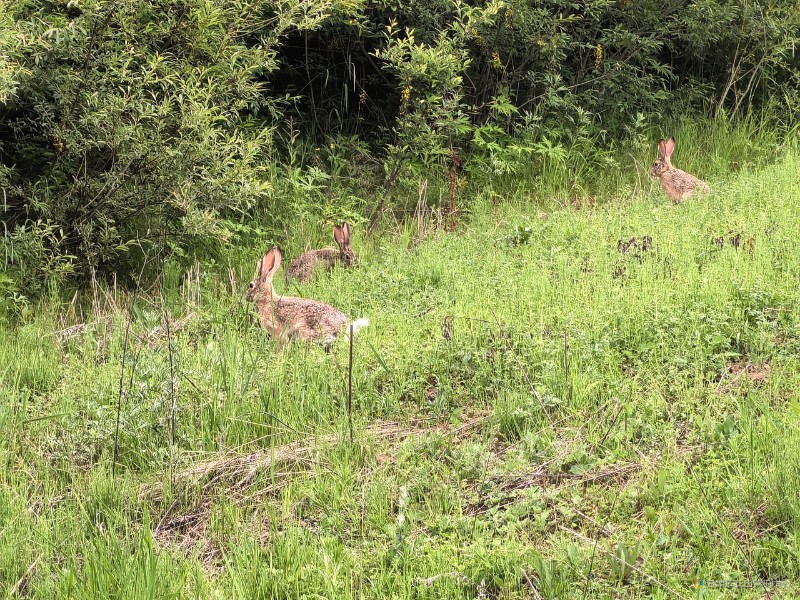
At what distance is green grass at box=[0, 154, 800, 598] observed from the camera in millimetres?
3854

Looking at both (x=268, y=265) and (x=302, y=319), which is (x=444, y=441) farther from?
(x=268, y=265)

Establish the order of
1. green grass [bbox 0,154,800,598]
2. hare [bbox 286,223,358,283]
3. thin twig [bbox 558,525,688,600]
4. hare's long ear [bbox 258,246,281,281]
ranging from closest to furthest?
thin twig [bbox 558,525,688,600] → green grass [bbox 0,154,800,598] → hare's long ear [bbox 258,246,281,281] → hare [bbox 286,223,358,283]

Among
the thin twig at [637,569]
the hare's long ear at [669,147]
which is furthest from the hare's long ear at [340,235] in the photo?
the thin twig at [637,569]

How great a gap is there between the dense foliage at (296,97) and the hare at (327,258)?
26.6 inches

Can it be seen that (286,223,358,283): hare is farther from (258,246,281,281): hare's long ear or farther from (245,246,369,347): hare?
(245,246,369,347): hare

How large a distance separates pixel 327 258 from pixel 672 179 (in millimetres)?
3537

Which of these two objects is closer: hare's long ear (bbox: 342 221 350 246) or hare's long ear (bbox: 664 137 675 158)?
hare's long ear (bbox: 342 221 350 246)

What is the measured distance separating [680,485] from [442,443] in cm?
119

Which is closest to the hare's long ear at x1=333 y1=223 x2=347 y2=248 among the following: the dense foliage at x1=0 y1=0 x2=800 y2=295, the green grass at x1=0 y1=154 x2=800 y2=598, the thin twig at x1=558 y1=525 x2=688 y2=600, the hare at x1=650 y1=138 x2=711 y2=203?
the dense foliage at x1=0 y1=0 x2=800 y2=295

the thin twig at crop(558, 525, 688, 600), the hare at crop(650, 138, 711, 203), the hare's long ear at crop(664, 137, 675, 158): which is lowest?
the thin twig at crop(558, 525, 688, 600)

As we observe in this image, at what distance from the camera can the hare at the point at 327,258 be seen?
27.9ft

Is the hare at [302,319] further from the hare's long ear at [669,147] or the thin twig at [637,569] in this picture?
the hare's long ear at [669,147]

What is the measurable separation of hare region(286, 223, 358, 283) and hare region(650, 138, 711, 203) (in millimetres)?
3157

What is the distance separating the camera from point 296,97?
10.1 metres
